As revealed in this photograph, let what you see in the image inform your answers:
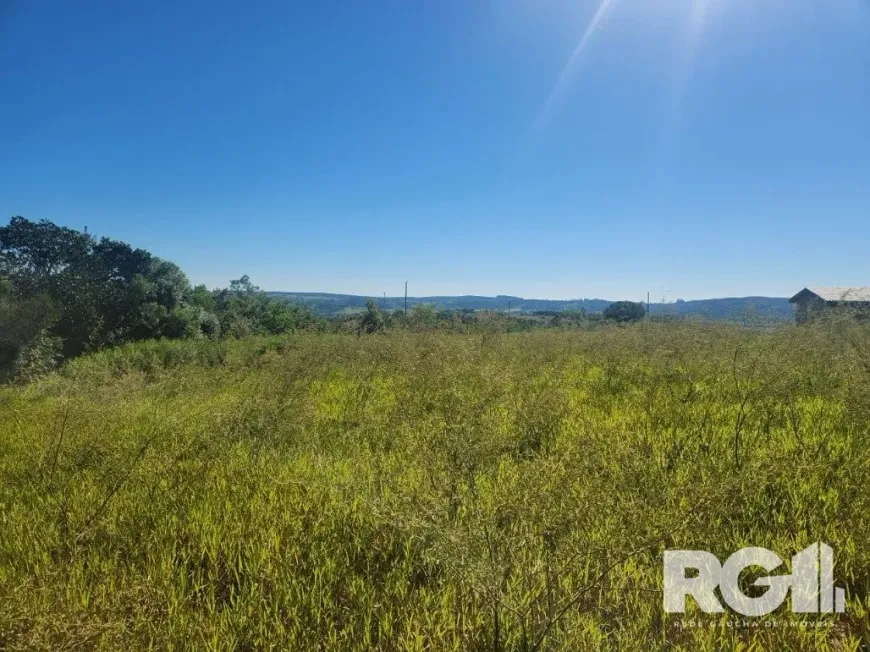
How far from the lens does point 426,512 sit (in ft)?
5.97

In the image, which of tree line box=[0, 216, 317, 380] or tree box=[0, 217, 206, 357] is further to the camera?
tree box=[0, 217, 206, 357]

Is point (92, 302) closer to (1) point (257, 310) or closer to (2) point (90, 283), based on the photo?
(2) point (90, 283)

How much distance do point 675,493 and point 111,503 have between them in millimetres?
3571

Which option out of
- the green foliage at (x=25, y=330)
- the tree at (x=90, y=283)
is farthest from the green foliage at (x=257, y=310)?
the green foliage at (x=25, y=330)

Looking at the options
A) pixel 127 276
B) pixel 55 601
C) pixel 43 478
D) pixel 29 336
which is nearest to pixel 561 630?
pixel 55 601

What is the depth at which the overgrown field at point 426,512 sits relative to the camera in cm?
179

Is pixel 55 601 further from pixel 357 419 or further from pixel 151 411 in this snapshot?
pixel 151 411

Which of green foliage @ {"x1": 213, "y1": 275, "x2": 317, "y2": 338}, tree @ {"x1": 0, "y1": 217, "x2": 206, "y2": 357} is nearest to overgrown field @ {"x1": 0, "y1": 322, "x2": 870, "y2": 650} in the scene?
tree @ {"x1": 0, "y1": 217, "x2": 206, "y2": 357}

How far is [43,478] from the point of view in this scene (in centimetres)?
342

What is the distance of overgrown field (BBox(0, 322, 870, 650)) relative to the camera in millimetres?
1786

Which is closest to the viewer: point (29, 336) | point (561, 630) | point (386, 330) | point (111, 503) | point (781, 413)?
point (561, 630)

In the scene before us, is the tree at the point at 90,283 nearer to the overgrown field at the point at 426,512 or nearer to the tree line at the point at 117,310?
the tree line at the point at 117,310

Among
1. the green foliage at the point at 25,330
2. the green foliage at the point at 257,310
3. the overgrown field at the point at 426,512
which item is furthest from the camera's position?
the green foliage at the point at 257,310

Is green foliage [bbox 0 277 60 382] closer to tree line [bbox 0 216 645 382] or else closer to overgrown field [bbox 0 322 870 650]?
tree line [bbox 0 216 645 382]
